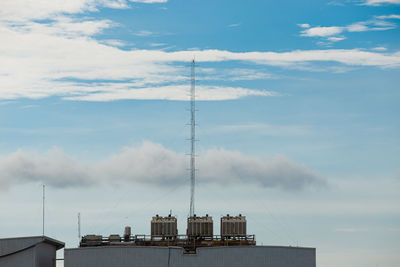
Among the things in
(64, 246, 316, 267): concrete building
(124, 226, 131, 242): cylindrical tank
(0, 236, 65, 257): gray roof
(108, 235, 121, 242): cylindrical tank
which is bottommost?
(64, 246, 316, 267): concrete building

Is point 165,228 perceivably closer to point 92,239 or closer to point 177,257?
point 177,257

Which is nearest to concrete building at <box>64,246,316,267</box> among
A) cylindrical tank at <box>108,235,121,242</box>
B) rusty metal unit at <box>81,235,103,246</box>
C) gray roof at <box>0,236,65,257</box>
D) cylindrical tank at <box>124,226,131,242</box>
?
gray roof at <box>0,236,65,257</box>

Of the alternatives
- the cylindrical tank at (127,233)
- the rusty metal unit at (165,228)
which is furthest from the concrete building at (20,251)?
the rusty metal unit at (165,228)

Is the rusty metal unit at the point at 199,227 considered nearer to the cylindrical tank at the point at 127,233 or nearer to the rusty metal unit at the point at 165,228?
the rusty metal unit at the point at 165,228

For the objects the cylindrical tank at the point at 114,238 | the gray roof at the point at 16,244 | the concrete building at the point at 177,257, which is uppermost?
the cylindrical tank at the point at 114,238

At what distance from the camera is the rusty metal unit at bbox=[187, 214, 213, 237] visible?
10225cm

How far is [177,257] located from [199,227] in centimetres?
744

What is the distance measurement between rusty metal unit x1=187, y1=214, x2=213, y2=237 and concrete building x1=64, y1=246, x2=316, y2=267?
5.99m

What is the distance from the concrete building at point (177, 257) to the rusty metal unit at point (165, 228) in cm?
583

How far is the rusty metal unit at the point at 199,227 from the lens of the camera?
102250 millimetres

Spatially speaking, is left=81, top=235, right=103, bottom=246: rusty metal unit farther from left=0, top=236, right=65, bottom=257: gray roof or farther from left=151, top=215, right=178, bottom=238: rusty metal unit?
left=0, top=236, right=65, bottom=257: gray roof

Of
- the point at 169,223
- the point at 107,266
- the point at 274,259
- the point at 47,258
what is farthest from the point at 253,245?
the point at 47,258

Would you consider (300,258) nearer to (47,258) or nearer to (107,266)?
(107,266)

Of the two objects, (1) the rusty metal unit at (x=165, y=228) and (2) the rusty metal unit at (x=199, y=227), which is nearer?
(2) the rusty metal unit at (x=199, y=227)
